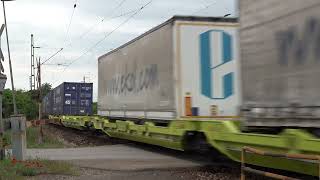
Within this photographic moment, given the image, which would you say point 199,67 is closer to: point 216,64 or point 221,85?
point 216,64

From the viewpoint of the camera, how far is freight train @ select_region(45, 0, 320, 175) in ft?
26.7

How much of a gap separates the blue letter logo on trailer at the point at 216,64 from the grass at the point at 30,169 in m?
4.22

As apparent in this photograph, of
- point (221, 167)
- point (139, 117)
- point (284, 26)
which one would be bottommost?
point (221, 167)

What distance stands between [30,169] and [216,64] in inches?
219

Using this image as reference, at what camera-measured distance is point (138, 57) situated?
1973 centimetres

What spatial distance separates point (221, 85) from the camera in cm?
1527

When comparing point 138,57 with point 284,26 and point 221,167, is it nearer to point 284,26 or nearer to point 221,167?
point 221,167

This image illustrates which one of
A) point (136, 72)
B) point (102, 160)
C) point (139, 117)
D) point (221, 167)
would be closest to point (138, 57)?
point (136, 72)

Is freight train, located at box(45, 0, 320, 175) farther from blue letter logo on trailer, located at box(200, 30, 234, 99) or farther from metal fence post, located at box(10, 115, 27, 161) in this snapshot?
metal fence post, located at box(10, 115, 27, 161)

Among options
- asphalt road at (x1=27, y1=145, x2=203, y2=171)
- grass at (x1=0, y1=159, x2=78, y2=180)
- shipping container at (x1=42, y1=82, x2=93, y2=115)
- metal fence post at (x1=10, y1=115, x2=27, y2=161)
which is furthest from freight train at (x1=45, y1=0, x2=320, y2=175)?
shipping container at (x1=42, y1=82, x2=93, y2=115)

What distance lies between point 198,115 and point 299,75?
7.50 meters

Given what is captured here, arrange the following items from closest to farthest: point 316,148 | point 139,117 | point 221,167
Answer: point 316,148, point 221,167, point 139,117

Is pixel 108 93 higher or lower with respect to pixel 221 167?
higher

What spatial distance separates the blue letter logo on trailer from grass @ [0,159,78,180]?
4224mm
